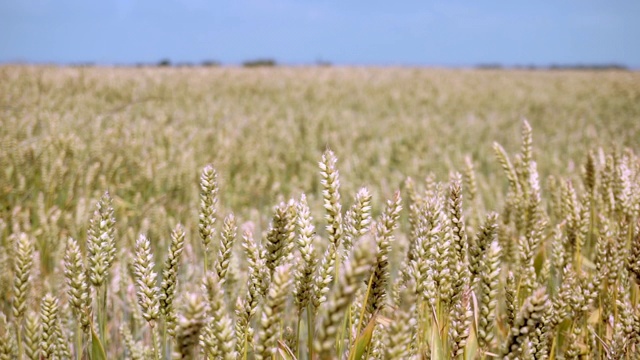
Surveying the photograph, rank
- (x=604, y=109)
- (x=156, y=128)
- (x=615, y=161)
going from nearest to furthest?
(x=615, y=161) < (x=156, y=128) < (x=604, y=109)

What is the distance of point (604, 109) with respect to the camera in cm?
1203

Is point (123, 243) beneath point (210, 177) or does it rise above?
beneath

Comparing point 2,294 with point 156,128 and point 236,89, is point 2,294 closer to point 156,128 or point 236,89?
point 156,128

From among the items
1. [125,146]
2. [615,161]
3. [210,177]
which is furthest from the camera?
[125,146]

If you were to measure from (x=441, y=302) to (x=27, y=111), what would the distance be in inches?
236

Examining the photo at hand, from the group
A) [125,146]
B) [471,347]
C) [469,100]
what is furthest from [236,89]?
[471,347]

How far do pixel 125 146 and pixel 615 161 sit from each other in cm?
362

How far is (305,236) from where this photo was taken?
1.12 m

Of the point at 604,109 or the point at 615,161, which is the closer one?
the point at 615,161

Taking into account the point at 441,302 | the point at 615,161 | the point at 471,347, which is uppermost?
the point at 615,161

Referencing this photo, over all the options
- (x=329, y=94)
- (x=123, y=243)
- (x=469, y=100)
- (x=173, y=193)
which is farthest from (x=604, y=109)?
(x=123, y=243)

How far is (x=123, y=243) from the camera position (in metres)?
2.85

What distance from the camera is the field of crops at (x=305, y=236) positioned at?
1.12 meters

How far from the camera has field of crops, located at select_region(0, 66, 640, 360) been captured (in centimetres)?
112
